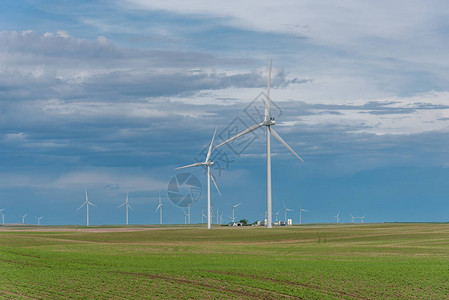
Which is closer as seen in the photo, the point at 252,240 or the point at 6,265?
the point at 6,265

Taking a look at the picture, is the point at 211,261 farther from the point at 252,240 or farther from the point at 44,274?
the point at 252,240

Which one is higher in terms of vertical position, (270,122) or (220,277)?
(270,122)

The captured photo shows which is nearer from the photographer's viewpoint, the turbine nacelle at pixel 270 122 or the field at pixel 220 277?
the field at pixel 220 277

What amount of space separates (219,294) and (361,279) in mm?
12695

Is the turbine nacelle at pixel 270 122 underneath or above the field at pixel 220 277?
above

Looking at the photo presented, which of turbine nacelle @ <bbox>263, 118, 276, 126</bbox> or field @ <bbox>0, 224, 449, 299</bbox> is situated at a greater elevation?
turbine nacelle @ <bbox>263, 118, 276, 126</bbox>

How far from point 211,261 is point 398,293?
2146 centimetres

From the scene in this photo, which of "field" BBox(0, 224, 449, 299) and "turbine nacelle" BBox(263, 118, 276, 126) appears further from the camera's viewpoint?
"turbine nacelle" BBox(263, 118, 276, 126)

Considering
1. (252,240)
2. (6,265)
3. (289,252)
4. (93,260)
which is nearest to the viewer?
(6,265)

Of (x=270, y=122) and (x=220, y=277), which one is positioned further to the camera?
(x=270, y=122)

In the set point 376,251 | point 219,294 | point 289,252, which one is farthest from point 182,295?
point 376,251

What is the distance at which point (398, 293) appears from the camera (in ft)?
142

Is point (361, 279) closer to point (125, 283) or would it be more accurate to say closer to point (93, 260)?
point (125, 283)

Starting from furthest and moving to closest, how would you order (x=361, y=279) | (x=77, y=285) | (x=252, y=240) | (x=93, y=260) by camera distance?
(x=252, y=240) → (x=93, y=260) → (x=361, y=279) → (x=77, y=285)
